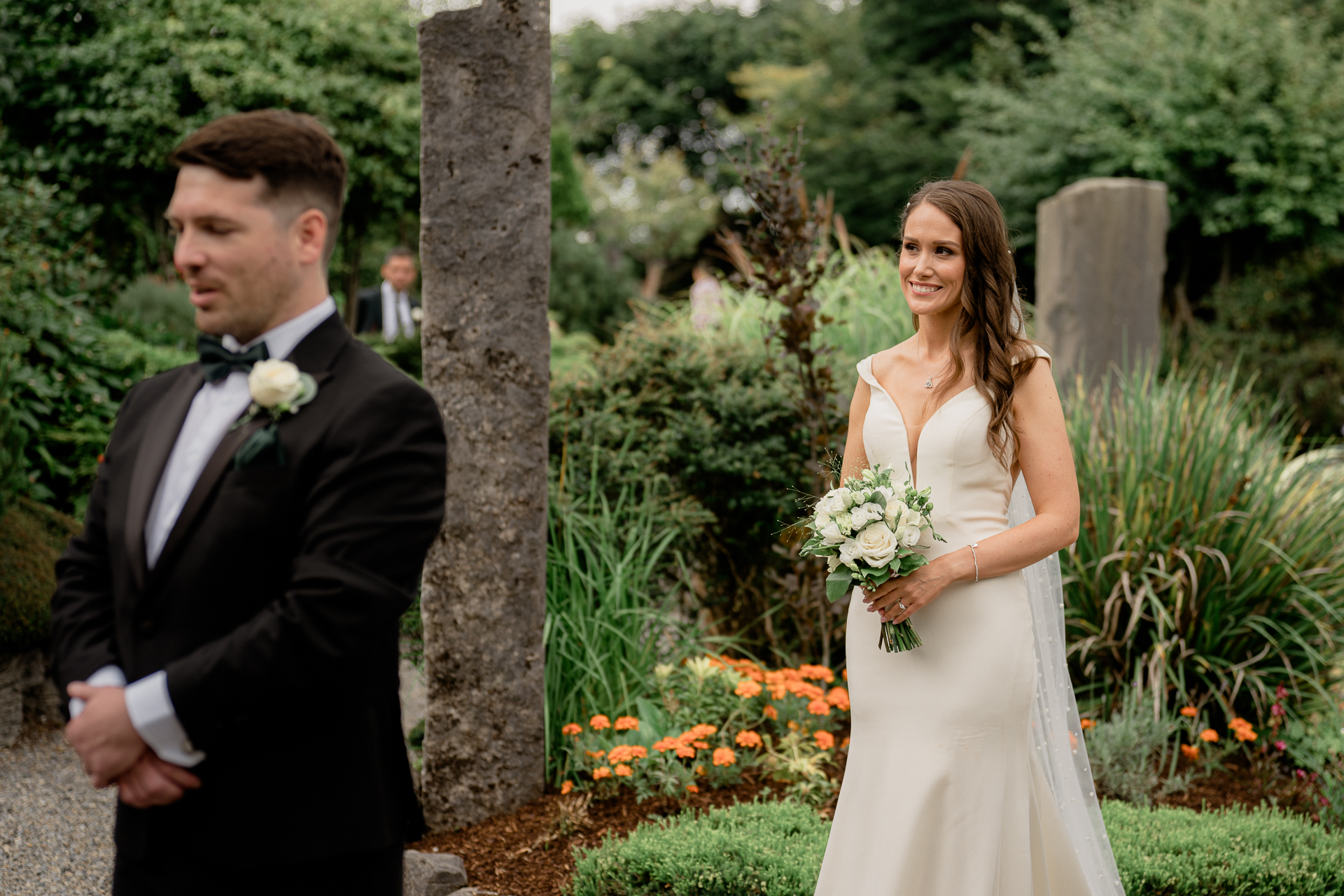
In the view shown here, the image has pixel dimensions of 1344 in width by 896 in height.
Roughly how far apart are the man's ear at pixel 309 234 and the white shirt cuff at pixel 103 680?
0.74 metres

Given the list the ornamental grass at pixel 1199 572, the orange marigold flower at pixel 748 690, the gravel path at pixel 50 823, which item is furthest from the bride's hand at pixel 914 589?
the gravel path at pixel 50 823

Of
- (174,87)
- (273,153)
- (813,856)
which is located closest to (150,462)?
(273,153)

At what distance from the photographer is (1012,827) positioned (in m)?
2.64

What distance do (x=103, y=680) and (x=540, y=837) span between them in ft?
7.43

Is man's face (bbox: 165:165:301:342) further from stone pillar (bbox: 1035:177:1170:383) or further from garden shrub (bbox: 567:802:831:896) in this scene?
stone pillar (bbox: 1035:177:1170:383)

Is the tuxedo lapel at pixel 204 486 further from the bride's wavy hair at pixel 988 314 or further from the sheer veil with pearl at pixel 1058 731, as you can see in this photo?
the sheer veil with pearl at pixel 1058 731

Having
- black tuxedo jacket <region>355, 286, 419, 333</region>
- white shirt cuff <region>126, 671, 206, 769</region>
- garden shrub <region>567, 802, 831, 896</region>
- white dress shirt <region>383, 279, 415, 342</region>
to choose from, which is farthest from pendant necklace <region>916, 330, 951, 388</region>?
black tuxedo jacket <region>355, 286, 419, 333</region>

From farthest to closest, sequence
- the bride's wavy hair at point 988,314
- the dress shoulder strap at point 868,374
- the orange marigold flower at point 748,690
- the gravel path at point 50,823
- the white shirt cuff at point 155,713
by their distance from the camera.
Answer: the orange marigold flower at point 748,690 → the gravel path at point 50,823 → the dress shoulder strap at point 868,374 → the bride's wavy hair at point 988,314 → the white shirt cuff at point 155,713

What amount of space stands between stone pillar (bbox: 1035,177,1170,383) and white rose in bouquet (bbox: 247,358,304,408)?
24.2ft

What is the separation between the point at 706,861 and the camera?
3141mm

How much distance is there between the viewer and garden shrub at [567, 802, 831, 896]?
3104mm

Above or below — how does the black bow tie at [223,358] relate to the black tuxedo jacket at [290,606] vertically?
above

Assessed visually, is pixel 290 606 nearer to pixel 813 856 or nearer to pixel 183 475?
pixel 183 475

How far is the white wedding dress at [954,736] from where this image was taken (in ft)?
8.49
